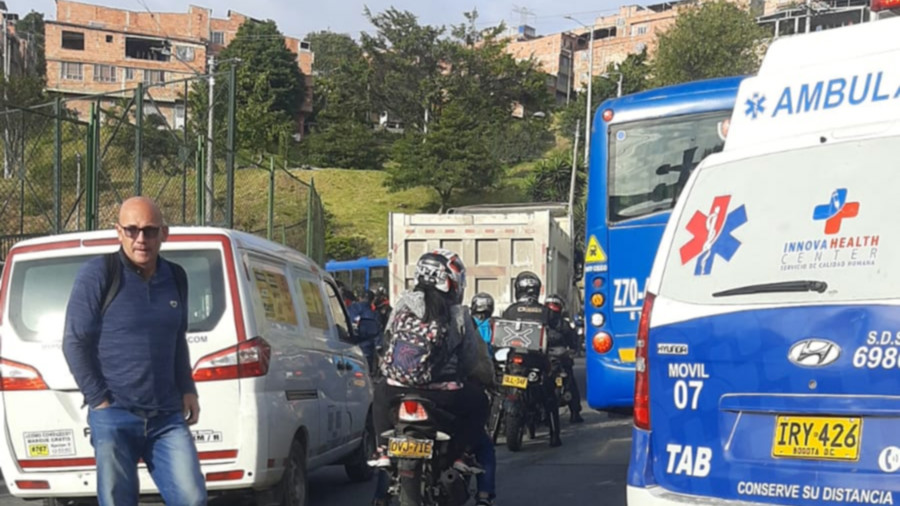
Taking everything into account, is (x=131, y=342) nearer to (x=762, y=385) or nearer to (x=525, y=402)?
(x=762, y=385)

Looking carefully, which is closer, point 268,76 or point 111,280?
point 111,280

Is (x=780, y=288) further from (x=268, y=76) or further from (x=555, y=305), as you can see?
(x=268, y=76)

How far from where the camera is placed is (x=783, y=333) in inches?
180

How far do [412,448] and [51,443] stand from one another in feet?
7.12

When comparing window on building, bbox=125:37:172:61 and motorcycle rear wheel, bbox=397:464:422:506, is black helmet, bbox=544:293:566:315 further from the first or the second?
window on building, bbox=125:37:172:61

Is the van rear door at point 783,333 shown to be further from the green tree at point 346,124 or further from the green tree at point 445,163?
the green tree at point 346,124

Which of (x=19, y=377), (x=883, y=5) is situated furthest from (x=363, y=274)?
(x=19, y=377)

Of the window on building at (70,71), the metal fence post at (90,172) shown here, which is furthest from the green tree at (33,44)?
the metal fence post at (90,172)

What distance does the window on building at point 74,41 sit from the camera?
257 feet

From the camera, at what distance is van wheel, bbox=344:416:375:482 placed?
10180 millimetres

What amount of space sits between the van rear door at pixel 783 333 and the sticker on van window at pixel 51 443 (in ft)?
12.0

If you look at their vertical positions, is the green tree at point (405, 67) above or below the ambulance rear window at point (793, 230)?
above

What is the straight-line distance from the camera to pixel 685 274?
4945 millimetres

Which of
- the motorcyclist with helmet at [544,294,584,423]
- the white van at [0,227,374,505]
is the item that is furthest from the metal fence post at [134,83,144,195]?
the white van at [0,227,374,505]
